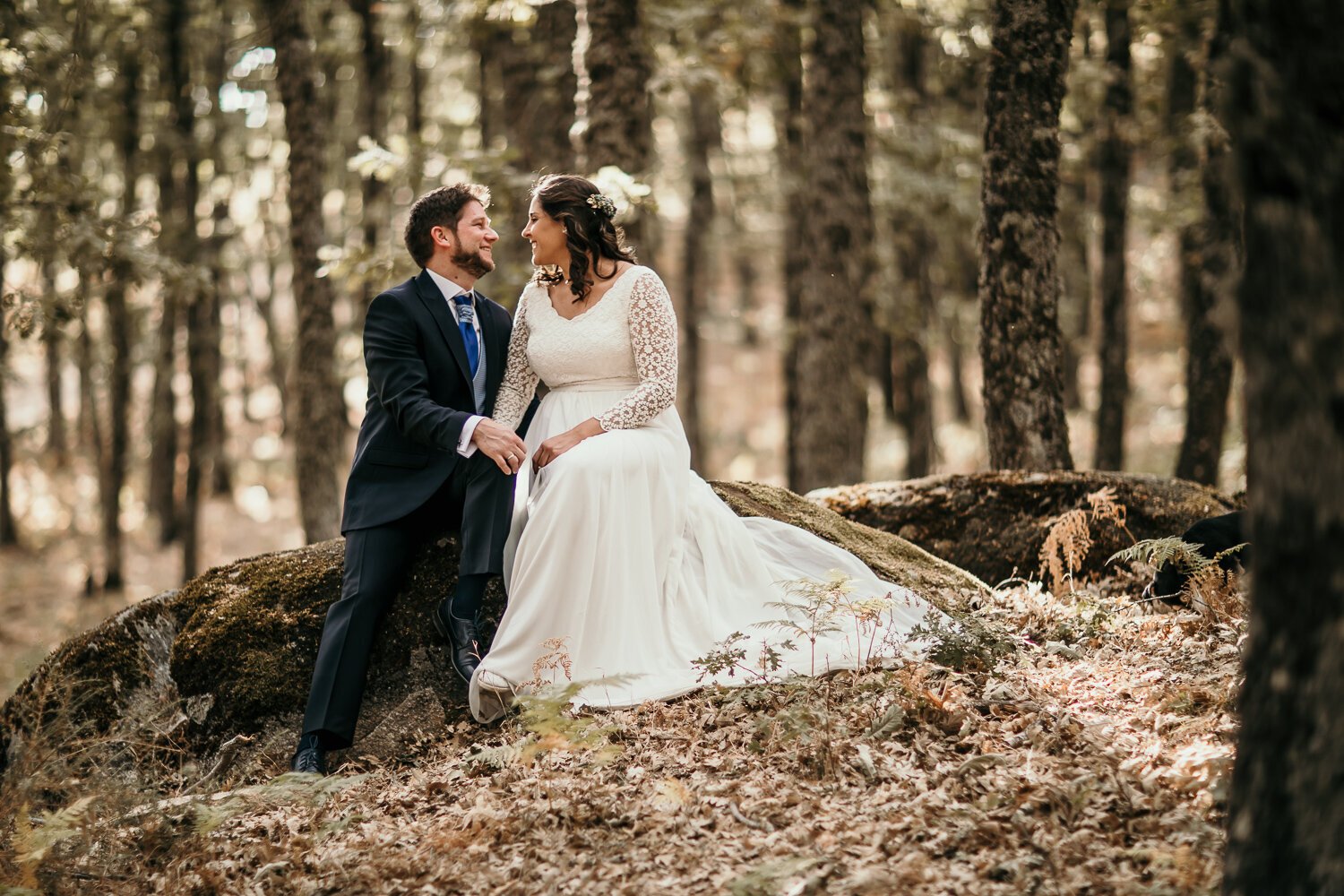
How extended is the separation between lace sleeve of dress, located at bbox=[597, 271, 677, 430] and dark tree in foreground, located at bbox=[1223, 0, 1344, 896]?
3455mm

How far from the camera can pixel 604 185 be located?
782 centimetres

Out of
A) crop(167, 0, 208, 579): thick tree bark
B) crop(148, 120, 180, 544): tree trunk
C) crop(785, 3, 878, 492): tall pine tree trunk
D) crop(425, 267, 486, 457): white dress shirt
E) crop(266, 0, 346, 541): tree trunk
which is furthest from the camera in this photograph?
crop(148, 120, 180, 544): tree trunk

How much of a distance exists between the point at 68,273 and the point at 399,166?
17.3m

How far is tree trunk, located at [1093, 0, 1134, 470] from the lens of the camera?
11648 mm

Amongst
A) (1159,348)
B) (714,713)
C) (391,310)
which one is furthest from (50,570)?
(1159,348)

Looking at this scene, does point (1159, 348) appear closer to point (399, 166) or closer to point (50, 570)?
point (399, 166)

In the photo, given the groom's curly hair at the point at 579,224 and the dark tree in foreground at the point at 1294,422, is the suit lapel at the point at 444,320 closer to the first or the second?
the groom's curly hair at the point at 579,224

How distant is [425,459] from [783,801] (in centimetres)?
276

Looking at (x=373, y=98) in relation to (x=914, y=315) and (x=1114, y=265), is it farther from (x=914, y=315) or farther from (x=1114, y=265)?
(x=1114, y=265)

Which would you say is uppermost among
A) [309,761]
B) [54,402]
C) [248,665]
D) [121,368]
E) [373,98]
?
[373,98]

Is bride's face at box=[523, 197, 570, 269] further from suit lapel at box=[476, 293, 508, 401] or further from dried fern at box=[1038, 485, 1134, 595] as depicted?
dried fern at box=[1038, 485, 1134, 595]

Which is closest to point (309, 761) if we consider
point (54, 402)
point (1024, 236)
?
point (1024, 236)

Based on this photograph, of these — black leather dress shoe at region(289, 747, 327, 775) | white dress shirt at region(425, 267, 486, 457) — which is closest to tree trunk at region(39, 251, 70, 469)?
white dress shirt at region(425, 267, 486, 457)

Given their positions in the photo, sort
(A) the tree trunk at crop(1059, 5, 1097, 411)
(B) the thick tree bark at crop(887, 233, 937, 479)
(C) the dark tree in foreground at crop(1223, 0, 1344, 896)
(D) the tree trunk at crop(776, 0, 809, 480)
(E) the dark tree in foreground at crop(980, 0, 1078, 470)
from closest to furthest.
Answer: (C) the dark tree in foreground at crop(1223, 0, 1344, 896), (E) the dark tree in foreground at crop(980, 0, 1078, 470), (D) the tree trunk at crop(776, 0, 809, 480), (A) the tree trunk at crop(1059, 5, 1097, 411), (B) the thick tree bark at crop(887, 233, 937, 479)
